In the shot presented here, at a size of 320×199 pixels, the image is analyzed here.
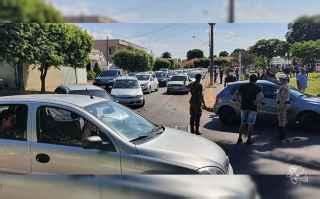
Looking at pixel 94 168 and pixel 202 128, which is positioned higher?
pixel 202 128

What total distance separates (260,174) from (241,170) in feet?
0.47

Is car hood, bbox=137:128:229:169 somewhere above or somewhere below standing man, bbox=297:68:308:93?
below

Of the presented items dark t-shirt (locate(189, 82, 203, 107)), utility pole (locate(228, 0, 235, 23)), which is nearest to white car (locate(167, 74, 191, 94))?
dark t-shirt (locate(189, 82, 203, 107))

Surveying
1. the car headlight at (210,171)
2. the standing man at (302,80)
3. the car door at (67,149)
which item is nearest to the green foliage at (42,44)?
the car door at (67,149)

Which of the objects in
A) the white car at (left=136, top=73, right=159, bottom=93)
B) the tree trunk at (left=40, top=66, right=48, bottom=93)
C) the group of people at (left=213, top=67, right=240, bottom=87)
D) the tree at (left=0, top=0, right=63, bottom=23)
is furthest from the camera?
the white car at (left=136, top=73, right=159, bottom=93)

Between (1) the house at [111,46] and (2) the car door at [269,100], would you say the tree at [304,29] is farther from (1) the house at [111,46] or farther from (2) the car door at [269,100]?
(1) the house at [111,46]

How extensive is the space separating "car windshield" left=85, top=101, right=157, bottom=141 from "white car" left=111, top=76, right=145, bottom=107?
0.64 ft

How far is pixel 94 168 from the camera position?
367 cm

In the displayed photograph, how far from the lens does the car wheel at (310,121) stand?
3.55m

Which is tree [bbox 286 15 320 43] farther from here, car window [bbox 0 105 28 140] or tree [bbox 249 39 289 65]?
car window [bbox 0 105 28 140]

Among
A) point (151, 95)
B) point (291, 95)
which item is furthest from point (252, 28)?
point (151, 95)

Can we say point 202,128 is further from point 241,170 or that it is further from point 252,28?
point 252,28

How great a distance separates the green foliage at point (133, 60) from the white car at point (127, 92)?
483 millimetres

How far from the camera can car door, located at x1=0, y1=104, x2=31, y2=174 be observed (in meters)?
3.80
